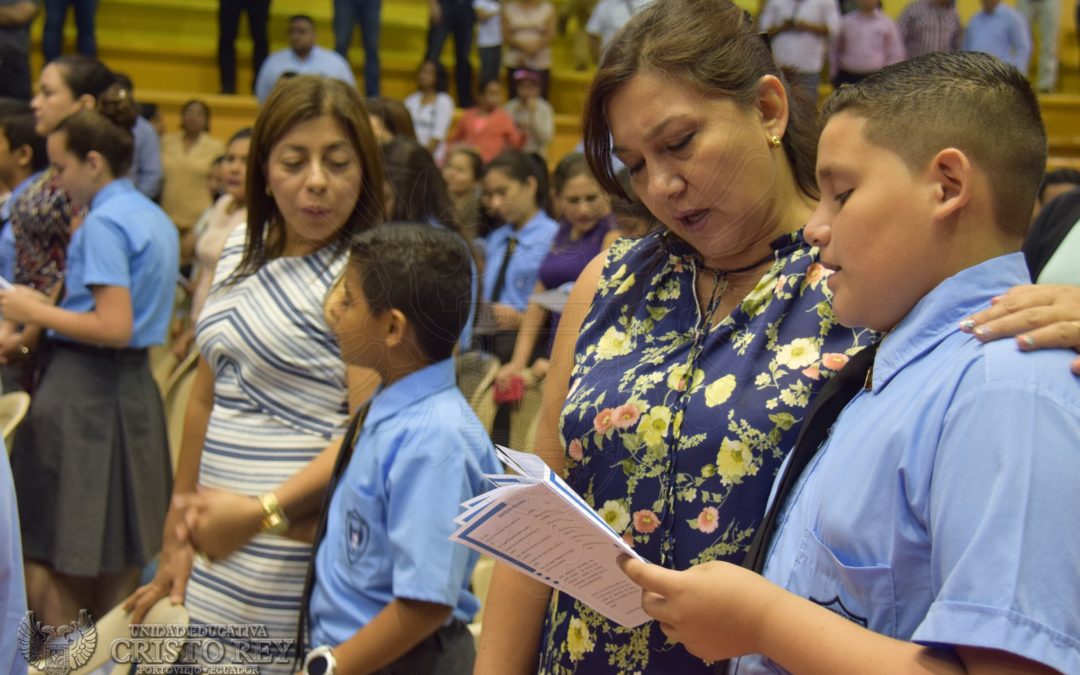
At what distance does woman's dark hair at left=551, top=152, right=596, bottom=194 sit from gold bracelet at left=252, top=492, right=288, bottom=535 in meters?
0.90

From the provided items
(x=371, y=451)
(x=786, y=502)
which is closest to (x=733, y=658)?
(x=786, y=502)

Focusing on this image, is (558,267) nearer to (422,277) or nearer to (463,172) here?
(422,277)

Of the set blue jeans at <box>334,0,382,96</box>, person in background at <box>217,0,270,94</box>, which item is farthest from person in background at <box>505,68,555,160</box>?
person in background at <box>217,0,270,94</box>

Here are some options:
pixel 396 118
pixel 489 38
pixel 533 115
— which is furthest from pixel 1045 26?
pixel 396 118

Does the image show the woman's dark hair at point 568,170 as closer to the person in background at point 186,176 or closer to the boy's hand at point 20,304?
the boy's hand at point 20,304

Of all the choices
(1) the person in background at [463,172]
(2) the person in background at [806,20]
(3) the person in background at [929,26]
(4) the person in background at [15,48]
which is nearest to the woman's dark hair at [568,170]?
(1) the person in background at [463,172]

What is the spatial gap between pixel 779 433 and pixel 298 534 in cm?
89

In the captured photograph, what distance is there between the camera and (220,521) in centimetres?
154

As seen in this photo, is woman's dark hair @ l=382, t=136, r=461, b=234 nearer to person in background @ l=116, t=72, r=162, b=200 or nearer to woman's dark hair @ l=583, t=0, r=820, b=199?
woman's dark hair @ l=583, t=0, r=820, b=199

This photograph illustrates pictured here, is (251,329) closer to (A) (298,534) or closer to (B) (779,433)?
(A) (298,534)

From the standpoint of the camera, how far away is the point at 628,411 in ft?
3.40

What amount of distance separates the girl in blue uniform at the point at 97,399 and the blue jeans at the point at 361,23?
485cm

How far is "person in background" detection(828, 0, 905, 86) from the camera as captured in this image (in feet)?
24.4

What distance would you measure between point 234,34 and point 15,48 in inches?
76.8
